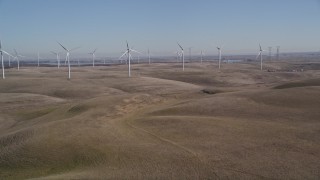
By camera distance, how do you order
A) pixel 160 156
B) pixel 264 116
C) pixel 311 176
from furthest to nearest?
pixel 264 116, pixel 160 156, pixel 311 176

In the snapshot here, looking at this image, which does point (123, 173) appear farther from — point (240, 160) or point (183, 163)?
point (240, 160)

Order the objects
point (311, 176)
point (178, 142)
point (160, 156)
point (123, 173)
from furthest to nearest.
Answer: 1. point (178, 142)
2. point (160, 156)
3. point (123, 173)
4. point (311, 176)

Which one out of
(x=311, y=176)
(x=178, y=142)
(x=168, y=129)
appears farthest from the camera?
(x=168, y=129)

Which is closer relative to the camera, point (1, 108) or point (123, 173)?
point (123, 173)

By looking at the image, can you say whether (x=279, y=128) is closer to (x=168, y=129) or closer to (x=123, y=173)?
(x=168, y=129)

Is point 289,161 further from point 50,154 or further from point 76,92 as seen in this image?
point 76,92

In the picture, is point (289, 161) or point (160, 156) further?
point (160, 156)

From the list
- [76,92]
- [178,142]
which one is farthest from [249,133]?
[76,92]

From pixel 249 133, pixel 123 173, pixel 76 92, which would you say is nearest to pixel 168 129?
pixel 249 133

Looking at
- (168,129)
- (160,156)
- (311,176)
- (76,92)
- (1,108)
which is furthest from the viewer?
(76,92)
